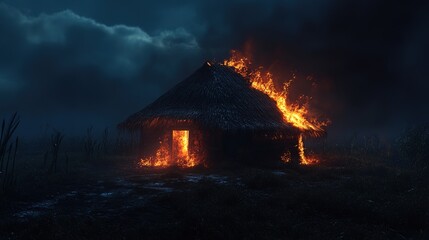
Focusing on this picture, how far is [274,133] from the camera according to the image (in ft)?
65.2

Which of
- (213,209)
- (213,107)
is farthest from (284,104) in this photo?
(213,209)

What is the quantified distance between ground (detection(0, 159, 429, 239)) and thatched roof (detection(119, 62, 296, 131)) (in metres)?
4.36

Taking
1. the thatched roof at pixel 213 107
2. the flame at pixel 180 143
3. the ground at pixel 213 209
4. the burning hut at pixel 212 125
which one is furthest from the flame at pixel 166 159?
the ground at pixel 213 209

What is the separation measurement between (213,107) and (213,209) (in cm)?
1060

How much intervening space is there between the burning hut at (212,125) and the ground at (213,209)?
4.08 m

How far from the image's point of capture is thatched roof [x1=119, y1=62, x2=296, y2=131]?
18859 millimetres

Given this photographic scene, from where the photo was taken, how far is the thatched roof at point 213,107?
1886 cm

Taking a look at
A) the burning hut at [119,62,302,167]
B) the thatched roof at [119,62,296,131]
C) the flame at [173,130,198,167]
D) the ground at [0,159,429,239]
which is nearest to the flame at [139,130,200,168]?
the burning hut at [119,62,302,167]

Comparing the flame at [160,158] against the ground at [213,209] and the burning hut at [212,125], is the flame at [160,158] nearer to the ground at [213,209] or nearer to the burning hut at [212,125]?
the burning hut at [212,125]

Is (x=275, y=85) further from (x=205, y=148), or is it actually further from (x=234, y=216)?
(x=234, y=216)

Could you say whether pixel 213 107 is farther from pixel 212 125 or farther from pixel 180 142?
pixel 180 142

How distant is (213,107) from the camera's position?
64.3ft

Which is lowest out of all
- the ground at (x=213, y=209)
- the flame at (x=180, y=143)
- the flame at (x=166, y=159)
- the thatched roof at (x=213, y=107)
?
the ground at (x=213, y=209)

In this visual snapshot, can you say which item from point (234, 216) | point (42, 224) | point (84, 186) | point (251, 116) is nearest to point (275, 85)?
point (251, 116)
